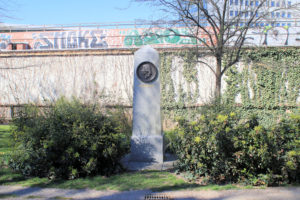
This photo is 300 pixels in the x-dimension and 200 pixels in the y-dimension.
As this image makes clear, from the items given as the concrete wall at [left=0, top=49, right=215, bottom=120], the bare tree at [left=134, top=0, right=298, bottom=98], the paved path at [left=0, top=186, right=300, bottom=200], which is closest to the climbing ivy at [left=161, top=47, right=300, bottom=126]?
the concrete wall at [left=0, top=49, right=215, bottom=120]

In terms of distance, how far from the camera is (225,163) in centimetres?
511

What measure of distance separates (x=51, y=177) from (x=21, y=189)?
70 cm

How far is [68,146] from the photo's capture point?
5621 mm

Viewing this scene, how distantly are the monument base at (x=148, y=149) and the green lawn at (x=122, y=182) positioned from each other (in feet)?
2.98

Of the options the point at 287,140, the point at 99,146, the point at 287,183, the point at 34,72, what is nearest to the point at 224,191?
the point at 287,183

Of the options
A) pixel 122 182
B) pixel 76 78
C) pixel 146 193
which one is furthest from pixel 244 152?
pixel 76 78

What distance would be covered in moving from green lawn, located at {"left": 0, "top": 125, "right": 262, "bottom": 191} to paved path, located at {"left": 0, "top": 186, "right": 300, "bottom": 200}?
210 mm

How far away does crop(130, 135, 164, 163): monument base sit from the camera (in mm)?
6855

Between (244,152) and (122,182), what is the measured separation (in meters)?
2.40

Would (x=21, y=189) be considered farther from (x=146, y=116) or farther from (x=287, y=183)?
(x=287, y=183)

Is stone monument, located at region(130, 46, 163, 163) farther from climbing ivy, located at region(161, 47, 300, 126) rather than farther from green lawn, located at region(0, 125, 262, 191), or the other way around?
climbing ivy, located at region(161, 47, 300, 126)

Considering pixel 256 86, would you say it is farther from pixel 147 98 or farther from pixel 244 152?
pixel 244 152

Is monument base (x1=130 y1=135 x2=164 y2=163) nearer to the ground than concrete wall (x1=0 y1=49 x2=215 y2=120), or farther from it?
nearer to the ground

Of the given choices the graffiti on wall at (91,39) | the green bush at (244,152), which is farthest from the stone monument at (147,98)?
the graffiti on wall at (91,39)
